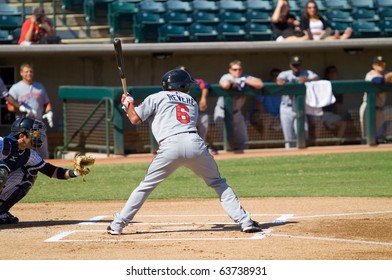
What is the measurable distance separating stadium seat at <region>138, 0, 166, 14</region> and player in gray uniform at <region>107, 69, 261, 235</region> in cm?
1008

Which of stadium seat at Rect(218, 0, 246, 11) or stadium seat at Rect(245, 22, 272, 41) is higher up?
stadium seat at Rect(218, 0, 246, 11)

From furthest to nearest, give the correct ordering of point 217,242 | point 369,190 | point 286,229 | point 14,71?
1. point 14,71
2. point 369,190
3. point 286,229
4. point 217,242

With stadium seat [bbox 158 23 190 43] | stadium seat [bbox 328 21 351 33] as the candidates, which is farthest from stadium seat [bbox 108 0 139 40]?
stadium seat [bbox 328 21 351 33]

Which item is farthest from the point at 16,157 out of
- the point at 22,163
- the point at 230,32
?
the point at 230,32

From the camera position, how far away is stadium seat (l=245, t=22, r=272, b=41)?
1841 centimetres

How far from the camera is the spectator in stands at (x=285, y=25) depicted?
57.6 feet

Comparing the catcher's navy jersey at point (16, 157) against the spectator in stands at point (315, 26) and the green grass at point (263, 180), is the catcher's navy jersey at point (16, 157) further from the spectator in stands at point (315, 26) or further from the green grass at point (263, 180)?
the spectator in stands at point (315, 26)

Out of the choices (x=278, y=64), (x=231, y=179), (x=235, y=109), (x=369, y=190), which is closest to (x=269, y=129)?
(x=235, y=109)

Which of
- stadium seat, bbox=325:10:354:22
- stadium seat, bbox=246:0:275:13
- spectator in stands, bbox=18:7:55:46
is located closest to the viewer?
spectator in stands, bbox=18:7:55:46

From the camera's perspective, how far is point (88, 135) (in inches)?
641

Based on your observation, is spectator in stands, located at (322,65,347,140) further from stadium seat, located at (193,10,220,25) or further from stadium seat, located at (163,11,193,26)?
stadium seat, located at (163,11,193,26)

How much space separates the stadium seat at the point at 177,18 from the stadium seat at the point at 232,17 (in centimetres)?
66

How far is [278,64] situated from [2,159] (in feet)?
33.3
